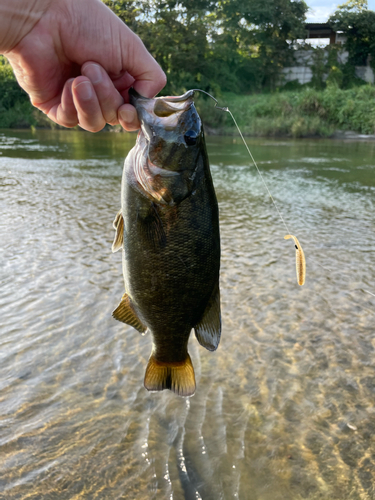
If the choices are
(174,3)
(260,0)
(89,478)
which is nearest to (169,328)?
(89,478)

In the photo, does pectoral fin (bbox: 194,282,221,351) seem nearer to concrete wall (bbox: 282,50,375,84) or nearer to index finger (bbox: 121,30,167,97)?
index finger (bbox: 121,30,167,97)

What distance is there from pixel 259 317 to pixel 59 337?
2.17 m

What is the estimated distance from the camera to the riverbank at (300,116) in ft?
96.6

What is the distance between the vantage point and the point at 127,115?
221 centimetres

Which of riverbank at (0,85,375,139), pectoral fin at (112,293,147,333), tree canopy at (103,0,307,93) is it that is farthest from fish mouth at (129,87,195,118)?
tree canopy at (103,0,307,93)

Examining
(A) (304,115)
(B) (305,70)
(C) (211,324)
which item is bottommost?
(C) (211,324)

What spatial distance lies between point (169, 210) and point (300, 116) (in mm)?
31865

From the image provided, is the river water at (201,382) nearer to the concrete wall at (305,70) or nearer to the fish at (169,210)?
the fish at (169,210)

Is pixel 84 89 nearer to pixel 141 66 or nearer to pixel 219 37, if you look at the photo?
pixel 141 66

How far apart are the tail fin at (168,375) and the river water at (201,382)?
852mm

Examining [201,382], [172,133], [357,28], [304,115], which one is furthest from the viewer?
[357,28]

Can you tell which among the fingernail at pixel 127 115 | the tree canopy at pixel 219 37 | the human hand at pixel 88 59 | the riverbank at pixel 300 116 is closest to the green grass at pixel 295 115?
the riverbank at pixel 300 116

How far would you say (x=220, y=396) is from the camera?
3520 millimetres

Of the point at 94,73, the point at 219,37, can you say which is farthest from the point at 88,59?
the point at 219,37
